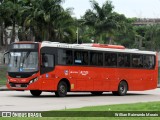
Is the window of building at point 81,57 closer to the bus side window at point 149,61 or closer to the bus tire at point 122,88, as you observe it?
the bus tire at point 122,88

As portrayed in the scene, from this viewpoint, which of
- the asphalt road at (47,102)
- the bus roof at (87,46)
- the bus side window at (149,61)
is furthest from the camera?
the bus side window at (149,61)

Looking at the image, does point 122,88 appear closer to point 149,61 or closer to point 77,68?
point 149,61

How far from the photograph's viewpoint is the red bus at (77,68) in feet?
86.7

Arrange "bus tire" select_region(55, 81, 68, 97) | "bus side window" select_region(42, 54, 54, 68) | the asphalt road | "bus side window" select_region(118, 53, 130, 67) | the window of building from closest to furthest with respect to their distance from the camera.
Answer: the asphalt road
"bus side window" select_region(42, 54, 54, 68)
"bus tire" select_region(55, 81, 68, 97)
the window of building
"bus side window" select_region(118, 53, 130, 67)

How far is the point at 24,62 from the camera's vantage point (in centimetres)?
2655

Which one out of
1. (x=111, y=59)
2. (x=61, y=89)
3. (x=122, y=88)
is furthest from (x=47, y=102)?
(x=122, y=88)

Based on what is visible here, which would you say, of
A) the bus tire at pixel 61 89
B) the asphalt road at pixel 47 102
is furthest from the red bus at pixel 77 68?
the asphalt road at pixel 47 102

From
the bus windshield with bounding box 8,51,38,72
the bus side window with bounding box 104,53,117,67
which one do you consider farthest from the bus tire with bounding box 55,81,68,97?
the bus side window with bounding box 104,53,117,67

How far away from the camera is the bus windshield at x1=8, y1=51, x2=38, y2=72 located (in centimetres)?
2636

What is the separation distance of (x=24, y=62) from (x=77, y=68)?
3375mm

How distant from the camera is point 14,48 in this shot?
2717 centimetres

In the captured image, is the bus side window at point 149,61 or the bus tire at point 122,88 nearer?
the bus tire at point 122,88

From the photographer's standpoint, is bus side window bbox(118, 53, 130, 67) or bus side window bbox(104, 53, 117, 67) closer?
bus side window bbox(104, 53, 117, 67)

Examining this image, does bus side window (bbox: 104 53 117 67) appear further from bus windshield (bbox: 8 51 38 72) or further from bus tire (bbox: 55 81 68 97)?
bus windshield (bbox: 8 51 38 72)
